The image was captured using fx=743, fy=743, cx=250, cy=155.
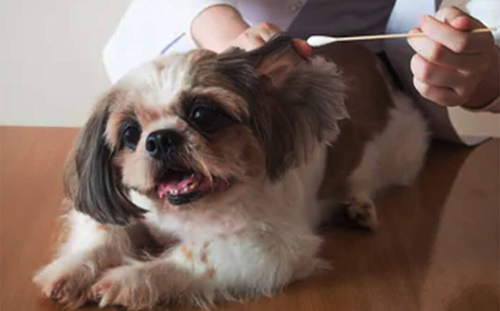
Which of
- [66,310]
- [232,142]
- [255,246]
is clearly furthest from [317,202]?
[66,310]

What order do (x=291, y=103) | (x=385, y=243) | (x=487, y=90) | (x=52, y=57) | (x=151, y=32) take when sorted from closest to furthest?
(x=291, y=103) → (x=385, y=243) → (x=487, y=90) → (x=151, y=32) → (x=52, y=57)

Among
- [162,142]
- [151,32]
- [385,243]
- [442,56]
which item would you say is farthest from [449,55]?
[151,32]

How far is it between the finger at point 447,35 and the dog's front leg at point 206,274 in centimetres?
35

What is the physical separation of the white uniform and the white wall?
0.45m

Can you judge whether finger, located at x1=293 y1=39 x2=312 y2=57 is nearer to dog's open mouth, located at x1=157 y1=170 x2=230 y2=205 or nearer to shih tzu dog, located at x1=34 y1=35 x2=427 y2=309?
shih tzu dog, located at x1=34 y1=35 x2=427 y2=309

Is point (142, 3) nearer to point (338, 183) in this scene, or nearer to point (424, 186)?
point (338, 183)

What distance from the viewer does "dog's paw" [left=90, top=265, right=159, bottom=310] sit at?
0.95m

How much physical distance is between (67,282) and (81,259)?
5 cm

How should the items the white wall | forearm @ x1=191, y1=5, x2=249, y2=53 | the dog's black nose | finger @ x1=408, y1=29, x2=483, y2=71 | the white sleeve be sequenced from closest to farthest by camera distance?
1. the dog's black nose
2. finger @ x1=408, y1=29, x2=483, y2=71
3. forearm @ x1=191, y1=5, x2=249, y2=53
4. the white sleeve
5. the white wall

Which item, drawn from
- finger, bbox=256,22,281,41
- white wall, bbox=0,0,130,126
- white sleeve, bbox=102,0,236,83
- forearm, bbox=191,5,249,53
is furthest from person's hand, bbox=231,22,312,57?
white wall, bbox=0,0,130,126

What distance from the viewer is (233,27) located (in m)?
1.21

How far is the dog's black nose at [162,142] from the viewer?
2.96ft

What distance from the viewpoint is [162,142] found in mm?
900

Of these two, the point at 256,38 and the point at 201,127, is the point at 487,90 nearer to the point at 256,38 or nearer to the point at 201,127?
the point at 256,38
